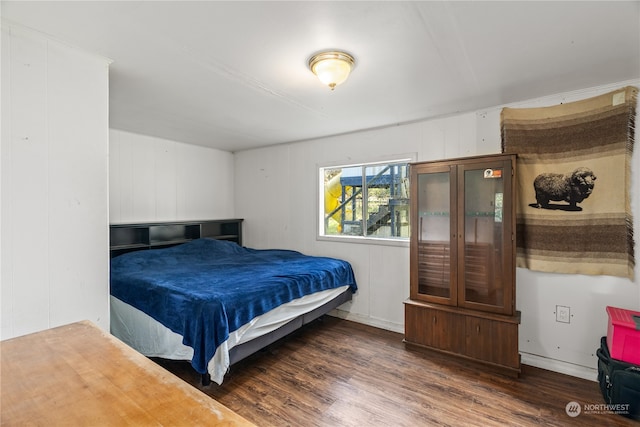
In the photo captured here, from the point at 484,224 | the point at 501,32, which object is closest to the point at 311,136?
the point at 484,224

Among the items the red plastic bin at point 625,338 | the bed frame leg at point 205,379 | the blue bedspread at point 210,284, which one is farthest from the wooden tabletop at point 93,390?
the red plastic bin at point 625,338

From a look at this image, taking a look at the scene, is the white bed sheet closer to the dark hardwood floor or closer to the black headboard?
the dark hardwood floor

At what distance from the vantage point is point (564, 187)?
8.23ft

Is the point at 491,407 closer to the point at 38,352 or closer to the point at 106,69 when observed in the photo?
the point at 38,352

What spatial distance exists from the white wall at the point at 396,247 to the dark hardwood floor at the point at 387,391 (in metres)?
0.32

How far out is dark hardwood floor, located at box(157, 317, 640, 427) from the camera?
197 centimetres

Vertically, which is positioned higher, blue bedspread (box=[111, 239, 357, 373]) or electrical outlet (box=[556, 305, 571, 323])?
blue bedspread (box=[111, 239, 357, 373])

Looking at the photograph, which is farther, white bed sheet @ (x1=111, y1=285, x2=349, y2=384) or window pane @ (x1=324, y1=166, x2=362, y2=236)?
window pane @ (x1=324, y1=166, x2=362, y2=236)

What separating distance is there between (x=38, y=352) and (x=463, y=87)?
288cm

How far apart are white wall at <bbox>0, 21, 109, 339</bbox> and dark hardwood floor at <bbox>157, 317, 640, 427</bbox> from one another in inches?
45.9

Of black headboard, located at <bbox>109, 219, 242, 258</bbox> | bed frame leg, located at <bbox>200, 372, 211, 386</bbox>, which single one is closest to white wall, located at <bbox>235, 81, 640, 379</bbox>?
black headboard, located at <bbox>109, 219, 242, 258</bbox>

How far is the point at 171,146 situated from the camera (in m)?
4.20

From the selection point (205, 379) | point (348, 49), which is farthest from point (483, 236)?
point (205, 379)

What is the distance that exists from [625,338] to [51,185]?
12.1 ft
